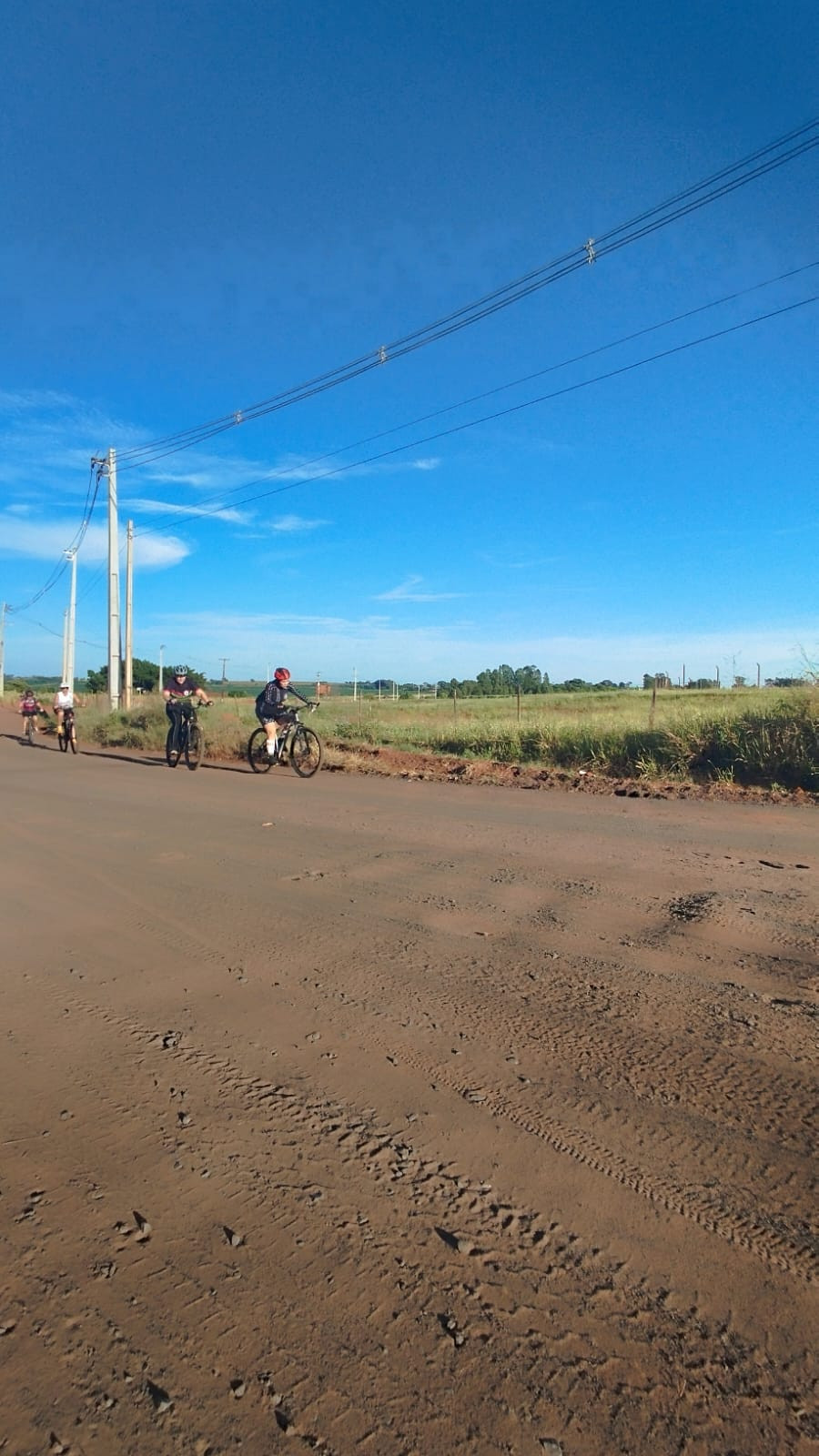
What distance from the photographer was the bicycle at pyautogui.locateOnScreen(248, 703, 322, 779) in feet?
43.1

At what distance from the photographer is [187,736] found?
14.6m

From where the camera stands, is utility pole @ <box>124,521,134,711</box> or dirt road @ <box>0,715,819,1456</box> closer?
dirt road @ <box>0,715,819,1456</box>

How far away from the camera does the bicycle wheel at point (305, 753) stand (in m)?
13.1

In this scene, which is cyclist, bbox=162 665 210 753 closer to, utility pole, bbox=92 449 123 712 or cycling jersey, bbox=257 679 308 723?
cycling jersey, bbox=257 679 308 723

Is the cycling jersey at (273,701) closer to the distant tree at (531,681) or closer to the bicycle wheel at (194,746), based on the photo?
the bicycle wheel at (194,746)

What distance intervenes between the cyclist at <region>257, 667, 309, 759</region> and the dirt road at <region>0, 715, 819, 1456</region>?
773cm

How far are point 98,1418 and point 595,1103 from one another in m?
1.73

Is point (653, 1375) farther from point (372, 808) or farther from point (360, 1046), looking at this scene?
point (372, 808)

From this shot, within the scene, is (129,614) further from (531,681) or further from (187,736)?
(531,681)

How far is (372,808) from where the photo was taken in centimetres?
934

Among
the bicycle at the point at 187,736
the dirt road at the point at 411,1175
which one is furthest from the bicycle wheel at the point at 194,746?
the dirt road at the point at 411,1175

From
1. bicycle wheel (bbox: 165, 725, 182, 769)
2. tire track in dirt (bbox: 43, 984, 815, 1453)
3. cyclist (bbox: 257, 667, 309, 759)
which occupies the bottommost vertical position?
tire track in dirt (bbox: 43, 984, 815, 1453)

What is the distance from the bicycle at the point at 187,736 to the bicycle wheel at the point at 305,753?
2228mm

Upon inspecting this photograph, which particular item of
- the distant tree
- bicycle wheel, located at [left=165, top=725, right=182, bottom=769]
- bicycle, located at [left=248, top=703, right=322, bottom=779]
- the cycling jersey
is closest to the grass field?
bicycle wheel, located at [left=165, top=725, right=182, bottom=769]
